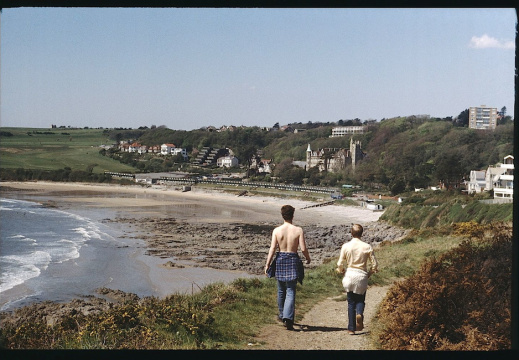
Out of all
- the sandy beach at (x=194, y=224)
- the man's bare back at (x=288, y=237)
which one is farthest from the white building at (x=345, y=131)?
the man's bare back at (x=288, y=237)

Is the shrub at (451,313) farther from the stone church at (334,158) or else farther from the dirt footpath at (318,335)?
→ the stone church at (334,158)

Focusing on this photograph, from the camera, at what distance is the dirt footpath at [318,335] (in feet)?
15.6

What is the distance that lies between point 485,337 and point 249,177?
61479mm

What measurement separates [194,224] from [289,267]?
2643 centimetres

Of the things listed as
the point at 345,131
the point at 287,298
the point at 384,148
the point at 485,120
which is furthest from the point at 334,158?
the point at 287,298

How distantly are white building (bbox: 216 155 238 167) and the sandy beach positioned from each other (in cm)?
1732

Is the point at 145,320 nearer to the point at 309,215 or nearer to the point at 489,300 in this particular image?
the point at 489,300

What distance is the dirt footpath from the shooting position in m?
4.77

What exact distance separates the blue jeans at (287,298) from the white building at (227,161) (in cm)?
7037

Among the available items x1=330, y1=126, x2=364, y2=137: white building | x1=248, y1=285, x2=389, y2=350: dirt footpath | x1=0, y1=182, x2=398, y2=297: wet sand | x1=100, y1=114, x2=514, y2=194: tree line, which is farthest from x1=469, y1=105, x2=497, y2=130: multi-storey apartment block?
x1=248, y1=285, x2=389, y2=350: dirt footpath

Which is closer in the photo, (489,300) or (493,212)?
(489,300)

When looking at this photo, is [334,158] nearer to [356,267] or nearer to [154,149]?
Answer: [154,149]

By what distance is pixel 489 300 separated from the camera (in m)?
4.67
